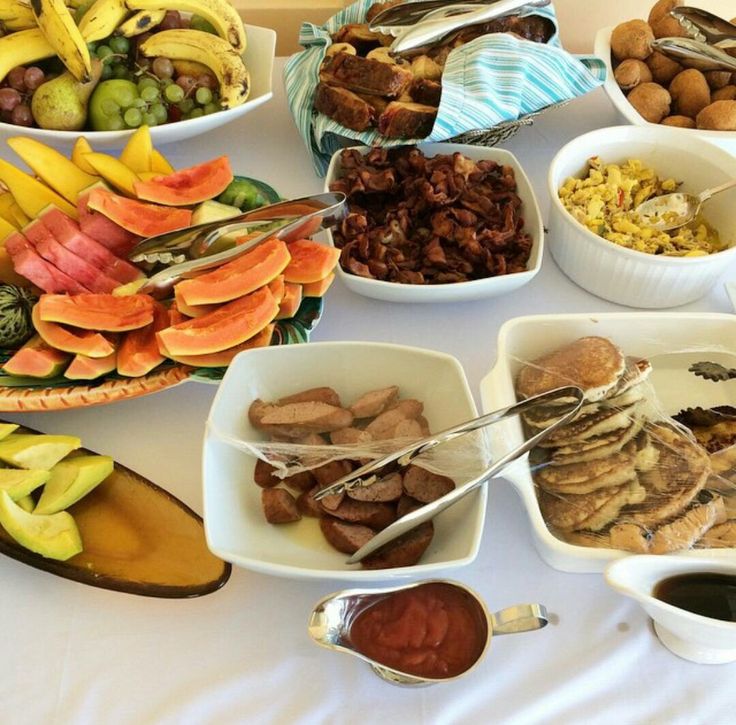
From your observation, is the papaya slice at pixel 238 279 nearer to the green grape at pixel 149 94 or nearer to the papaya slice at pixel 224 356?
the papaya slice at pixel 224 356

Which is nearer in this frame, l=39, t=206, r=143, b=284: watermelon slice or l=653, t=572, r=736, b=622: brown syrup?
l=653, t=572, r=736, b=622: brown syrup

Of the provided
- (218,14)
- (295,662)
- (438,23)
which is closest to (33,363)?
(295,662)

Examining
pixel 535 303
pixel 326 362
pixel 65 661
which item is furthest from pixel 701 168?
pixel 65 661

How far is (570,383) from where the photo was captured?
754mm

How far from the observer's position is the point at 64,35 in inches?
39.9

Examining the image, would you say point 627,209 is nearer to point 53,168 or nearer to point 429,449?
point 429,449


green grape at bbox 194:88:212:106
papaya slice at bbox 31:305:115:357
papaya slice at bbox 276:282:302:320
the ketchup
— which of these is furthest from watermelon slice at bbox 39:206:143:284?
the ketchup

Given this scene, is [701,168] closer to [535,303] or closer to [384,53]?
[535,303]

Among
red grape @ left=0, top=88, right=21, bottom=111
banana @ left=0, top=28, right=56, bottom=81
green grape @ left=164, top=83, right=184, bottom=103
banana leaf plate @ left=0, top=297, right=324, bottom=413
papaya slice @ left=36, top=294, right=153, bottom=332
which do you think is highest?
banana @ left=0, top=28, right=56, bottom=81

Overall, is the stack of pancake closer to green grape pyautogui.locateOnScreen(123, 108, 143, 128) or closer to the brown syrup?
the brown syrup

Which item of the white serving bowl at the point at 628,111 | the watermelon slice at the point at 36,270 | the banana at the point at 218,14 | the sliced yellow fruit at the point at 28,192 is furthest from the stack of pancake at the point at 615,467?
the banana at the point at 218,14

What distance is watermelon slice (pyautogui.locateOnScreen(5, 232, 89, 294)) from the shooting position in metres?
0.84

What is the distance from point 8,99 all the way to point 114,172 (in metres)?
0.26

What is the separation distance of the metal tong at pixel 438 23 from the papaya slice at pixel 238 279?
A: 46cm
